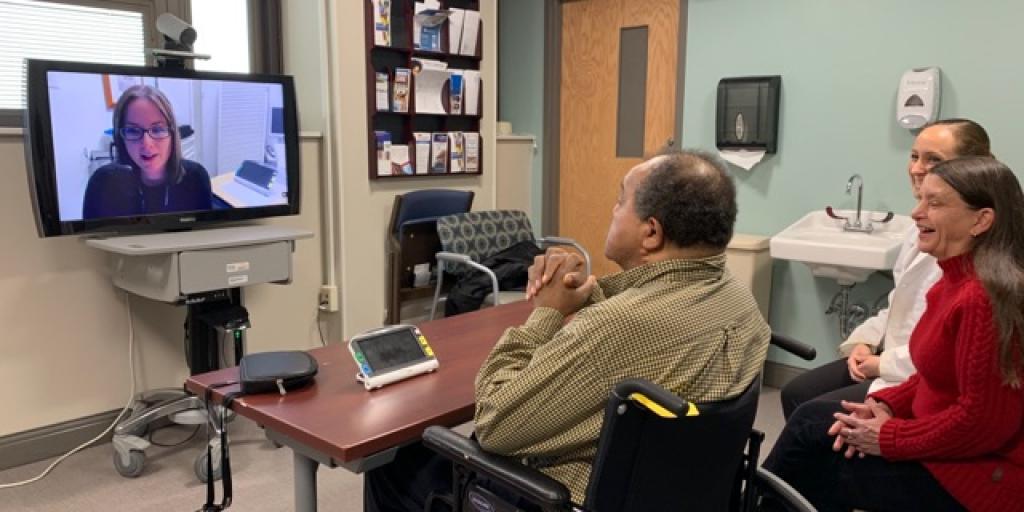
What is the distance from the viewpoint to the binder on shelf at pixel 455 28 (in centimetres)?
391

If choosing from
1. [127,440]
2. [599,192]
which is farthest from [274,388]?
[599,192]

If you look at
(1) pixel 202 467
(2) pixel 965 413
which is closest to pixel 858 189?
(2) pixel 965 413

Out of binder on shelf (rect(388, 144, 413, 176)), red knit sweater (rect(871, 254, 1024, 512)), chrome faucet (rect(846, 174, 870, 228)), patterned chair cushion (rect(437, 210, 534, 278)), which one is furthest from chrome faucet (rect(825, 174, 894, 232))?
binder on shelf (rect(388, 144, 413, 176))

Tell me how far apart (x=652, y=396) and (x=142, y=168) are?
7.43 ft

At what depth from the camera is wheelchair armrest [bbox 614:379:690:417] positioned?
3.52ft

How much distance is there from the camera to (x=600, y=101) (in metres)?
4.37

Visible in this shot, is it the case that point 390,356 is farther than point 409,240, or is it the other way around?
point 409,240

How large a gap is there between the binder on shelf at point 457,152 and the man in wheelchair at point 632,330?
270cm

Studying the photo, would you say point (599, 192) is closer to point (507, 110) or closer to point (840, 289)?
point (507, 110)

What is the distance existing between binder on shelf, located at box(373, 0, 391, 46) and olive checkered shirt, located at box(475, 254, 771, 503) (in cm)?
263

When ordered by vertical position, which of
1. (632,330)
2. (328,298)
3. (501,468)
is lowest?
(328,298)

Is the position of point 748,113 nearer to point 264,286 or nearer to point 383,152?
point 383,152

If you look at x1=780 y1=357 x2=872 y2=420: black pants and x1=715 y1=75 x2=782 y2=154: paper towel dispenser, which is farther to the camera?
x1=715 y1=75 x2=782 y2=154: paper towel dispenser

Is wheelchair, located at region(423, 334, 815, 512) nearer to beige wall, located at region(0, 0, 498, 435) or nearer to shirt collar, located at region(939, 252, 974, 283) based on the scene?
shirt collar, located at region(939, 252, 974, 283)
